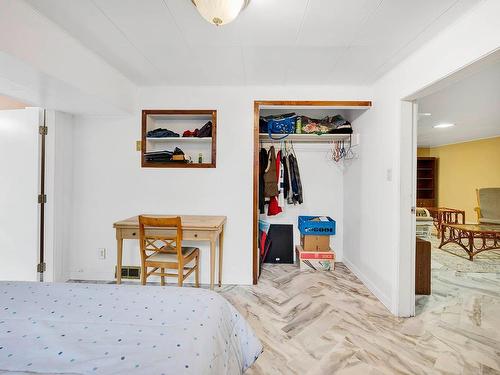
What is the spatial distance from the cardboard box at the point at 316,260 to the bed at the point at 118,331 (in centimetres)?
203

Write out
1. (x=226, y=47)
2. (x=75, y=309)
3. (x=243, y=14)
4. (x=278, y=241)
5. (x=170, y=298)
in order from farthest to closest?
1. (x=278, y=241)
2. (x=226, y=47)
3. (x=243, y=14)
4. (x=170, y=298)
5. (x=75, y=309)

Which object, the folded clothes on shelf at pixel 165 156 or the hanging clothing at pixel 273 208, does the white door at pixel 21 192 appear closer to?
the folded clothes on shelf at pixel 165 156

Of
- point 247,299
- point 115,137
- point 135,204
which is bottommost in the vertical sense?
point 247,299

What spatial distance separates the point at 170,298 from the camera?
1.14 m

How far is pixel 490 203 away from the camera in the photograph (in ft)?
14.1

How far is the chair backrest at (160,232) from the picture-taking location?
6.99 feet

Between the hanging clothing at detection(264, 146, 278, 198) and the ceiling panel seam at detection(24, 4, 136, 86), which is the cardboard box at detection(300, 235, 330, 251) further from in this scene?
the ceiling panel seam at detection(24, 4, 136, 86)

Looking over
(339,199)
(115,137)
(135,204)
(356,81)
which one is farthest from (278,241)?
(115,137)

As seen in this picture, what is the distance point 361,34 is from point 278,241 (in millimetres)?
2572

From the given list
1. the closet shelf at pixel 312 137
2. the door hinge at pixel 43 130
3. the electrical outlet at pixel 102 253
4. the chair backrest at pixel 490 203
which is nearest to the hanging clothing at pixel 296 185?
the closet shelf at pixel 312 137

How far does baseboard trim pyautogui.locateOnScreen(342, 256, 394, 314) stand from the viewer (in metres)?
2.28

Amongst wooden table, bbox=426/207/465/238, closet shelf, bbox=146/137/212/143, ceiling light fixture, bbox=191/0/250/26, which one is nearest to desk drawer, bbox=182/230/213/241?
closet shelf, bbox=146/137/212/143

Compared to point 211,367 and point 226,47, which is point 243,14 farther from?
point 211,367

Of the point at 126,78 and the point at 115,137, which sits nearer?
the point at 126,78
